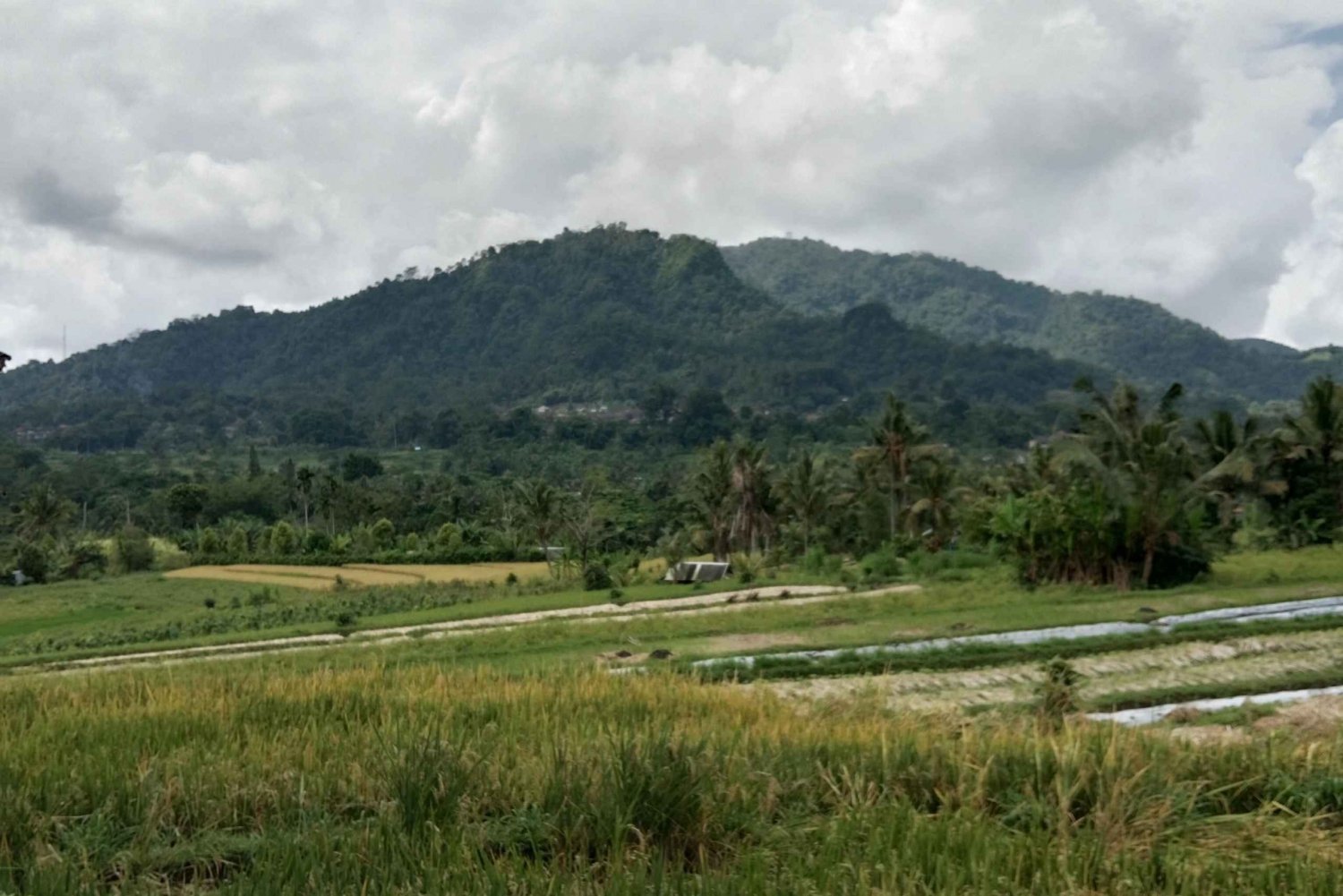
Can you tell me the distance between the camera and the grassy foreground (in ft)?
14.1

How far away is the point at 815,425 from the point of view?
121 metres

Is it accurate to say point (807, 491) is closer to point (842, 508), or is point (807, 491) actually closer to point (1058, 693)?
point (842, 508)

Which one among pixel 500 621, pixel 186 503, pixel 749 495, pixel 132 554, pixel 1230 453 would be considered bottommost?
pixel 500 621

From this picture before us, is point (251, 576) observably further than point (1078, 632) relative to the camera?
Yes

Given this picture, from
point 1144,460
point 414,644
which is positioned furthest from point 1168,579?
point 414,644

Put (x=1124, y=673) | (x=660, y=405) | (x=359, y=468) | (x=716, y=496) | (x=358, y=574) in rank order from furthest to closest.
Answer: (x=660, y=405) < (x=359, y=468) < (x=358, y=574) < (x=716, y=496) < (x=1124, y=673)

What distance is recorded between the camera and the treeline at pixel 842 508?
24.3 meters

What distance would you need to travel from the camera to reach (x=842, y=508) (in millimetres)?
52031

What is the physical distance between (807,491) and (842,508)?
5.24 meters

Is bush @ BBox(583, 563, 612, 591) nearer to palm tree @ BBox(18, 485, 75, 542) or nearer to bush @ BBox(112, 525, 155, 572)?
bush @ BBox(112, 525, 155, 572)

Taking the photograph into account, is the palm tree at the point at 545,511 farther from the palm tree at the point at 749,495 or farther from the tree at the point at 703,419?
the tree at the point at 703,419

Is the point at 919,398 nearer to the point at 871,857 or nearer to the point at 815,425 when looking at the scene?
the point at 815,425

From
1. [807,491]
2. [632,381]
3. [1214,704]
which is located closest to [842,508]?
[807,491]

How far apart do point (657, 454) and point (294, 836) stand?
108492 millimetres
